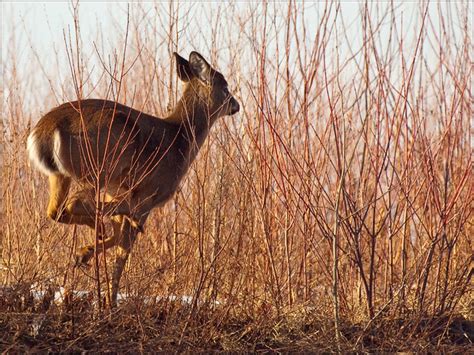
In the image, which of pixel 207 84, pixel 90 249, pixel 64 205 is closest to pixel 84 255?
pixel 90 249

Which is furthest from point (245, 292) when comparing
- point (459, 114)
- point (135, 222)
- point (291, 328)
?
point (459, 114)

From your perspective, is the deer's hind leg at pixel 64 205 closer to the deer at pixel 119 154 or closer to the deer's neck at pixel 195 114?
the deer at pixel 119 154

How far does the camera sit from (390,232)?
5.55m

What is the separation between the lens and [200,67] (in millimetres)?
6598

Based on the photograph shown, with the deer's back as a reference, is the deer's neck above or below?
above

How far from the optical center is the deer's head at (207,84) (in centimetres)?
655

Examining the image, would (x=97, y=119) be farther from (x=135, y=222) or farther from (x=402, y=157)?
(x=402, y=157)

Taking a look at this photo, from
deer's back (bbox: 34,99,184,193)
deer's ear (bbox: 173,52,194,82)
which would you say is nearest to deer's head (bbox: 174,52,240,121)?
deer's ear (bbox: 173,52,194,82)

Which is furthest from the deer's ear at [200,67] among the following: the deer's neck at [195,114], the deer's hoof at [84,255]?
the deer's hoof at [84,255]

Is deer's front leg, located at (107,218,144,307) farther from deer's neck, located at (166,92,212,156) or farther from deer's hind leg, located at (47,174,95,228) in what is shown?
deer's neck, located at (166,92,212,156)

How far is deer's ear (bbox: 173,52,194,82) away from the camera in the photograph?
6574mm

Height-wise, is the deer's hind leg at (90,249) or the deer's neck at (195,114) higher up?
the deer's neck at (195,114)

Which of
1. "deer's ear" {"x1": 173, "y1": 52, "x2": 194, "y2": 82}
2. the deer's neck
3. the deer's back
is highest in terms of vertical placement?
"deer's ear" {"x1": 173, "y1": 52, "x2": 194, "y2": 82}

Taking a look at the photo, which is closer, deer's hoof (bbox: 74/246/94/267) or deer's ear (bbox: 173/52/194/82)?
deer's hoof (bbox: 74/246/94/267)
